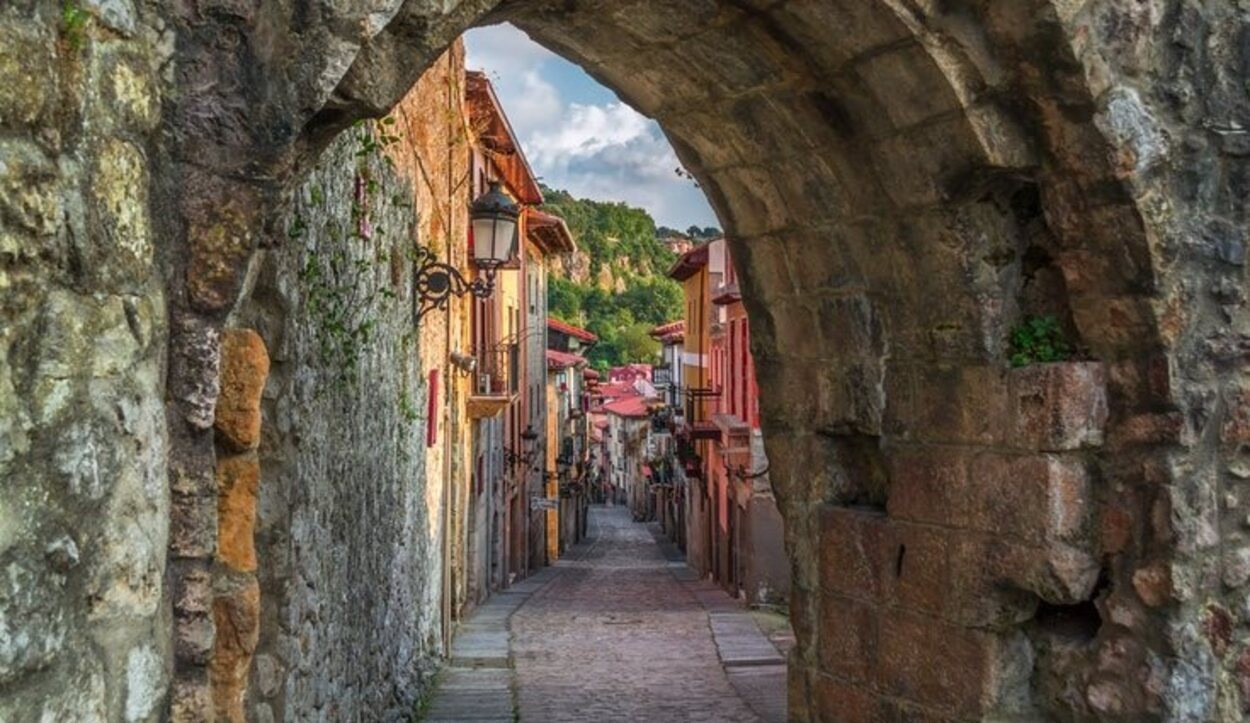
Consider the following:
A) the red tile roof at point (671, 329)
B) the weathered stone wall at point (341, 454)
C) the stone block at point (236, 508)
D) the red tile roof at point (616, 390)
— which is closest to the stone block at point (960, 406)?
the weathered stone wall at point (341, 454)

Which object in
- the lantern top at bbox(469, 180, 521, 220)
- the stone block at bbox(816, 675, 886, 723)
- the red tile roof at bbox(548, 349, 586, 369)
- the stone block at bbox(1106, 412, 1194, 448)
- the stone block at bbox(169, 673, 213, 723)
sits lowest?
the stone block at bbox(816, 675, 886, 723)

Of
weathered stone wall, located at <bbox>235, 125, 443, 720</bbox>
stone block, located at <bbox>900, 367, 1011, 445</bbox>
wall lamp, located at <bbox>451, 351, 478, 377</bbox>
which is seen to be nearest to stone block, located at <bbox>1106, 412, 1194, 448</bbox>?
stone block, located at <bbox>900, 367, 1011, 445</bbox>

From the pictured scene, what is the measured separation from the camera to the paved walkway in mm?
→ 8312

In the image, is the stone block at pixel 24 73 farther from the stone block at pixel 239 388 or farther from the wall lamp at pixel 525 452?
the wall lamp at pixel 525 452

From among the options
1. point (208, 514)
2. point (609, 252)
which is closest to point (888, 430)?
point (208, 514)

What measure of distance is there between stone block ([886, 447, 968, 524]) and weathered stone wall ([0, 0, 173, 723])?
277 centimetres

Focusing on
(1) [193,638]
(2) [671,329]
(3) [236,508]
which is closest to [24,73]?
(1) [193,638]

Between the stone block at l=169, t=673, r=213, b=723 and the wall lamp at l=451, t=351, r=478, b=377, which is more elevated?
the wall lamp at l=451, t=351, r=478, b=377

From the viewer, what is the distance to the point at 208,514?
263 cm

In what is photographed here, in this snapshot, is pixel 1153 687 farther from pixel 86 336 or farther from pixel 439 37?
pixel 86 336

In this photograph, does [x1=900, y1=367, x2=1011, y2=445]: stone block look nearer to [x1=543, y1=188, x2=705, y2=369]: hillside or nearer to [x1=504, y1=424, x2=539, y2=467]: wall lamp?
[x1=504, y1=424, x2=539, y2=467]: wall lamp

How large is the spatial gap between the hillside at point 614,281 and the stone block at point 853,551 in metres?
72.0

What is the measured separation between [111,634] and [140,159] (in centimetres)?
81

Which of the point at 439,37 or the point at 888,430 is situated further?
the point at 888,430
